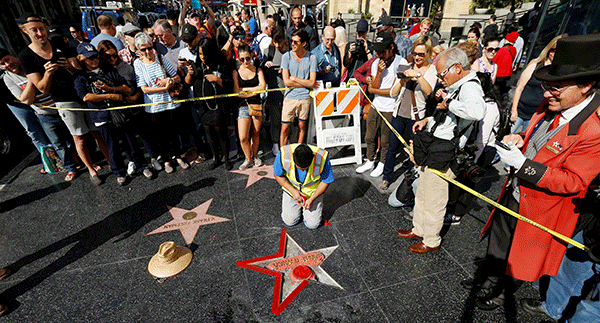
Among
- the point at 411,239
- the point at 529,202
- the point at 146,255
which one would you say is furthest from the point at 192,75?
the point at 529,202

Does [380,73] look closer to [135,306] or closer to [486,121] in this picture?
[486,121]

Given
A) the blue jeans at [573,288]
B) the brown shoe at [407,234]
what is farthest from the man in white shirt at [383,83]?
the blue jeans at [573,288]

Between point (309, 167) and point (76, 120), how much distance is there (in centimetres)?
398

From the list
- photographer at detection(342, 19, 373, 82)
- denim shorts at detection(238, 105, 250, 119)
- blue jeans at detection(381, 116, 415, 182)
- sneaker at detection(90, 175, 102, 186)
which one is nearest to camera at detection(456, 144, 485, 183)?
blue jeans at detection(381, 116, 415, 182)

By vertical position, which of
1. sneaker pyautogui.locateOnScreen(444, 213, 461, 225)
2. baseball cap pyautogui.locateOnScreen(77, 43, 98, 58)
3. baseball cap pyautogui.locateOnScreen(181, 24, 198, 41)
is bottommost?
sneaker pyautogui.locateOnScreen(444, 213, 461, 225)

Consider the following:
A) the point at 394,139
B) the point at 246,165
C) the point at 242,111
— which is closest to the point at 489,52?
the point at 394,139

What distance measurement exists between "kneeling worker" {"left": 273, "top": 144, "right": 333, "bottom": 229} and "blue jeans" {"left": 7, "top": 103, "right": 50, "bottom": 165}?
4494mm

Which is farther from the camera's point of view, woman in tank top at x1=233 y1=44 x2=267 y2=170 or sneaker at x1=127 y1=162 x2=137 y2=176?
sneaker at x1=127 y1=162 x2=137 y2=176

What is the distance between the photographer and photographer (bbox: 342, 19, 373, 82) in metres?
6.05

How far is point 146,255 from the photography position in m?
3.56

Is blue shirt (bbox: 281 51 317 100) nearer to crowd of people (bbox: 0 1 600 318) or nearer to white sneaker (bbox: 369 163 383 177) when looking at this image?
crowd of people (bbox: 0 1 600 318)

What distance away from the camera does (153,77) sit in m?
4.72

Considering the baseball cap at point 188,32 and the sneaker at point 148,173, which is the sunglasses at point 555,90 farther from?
the sneaker at point 148,173

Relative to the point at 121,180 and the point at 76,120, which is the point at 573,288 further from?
the point at 76,120
